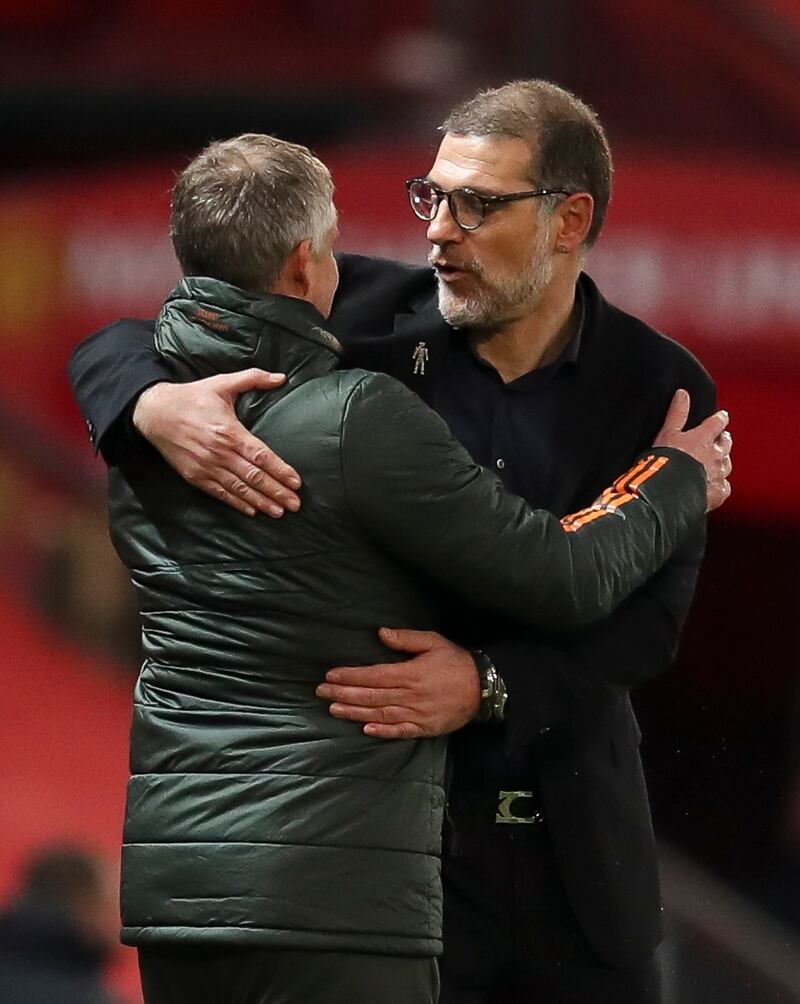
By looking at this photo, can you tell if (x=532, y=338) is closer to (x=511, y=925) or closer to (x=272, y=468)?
(x=272, y=468)

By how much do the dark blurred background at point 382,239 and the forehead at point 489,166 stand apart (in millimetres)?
1217

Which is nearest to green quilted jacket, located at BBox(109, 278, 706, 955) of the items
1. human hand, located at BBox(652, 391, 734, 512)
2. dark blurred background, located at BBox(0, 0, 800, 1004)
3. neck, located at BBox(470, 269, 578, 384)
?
human hand, located at BBox(652, 391, 734, 512)

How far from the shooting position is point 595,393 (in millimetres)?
1890

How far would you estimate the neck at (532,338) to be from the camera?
191 centimetres

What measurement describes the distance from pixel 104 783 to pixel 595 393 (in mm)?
1526

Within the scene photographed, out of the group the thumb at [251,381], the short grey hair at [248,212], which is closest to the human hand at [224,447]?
the thumb at [251,381]

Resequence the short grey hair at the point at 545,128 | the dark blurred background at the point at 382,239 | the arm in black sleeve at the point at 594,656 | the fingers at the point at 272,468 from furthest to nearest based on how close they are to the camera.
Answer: the dark blurred background at the point at 382,239, the short grey hair at the point at 545,128, the arm in black sleeve at the point at 594,656, the fingers at the point at 272,468

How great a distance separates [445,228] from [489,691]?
488mm

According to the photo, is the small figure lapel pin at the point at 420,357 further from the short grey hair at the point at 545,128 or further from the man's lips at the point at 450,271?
the short grey hair at the point at 545,128

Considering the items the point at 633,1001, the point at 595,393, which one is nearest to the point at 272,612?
the point at 595,393

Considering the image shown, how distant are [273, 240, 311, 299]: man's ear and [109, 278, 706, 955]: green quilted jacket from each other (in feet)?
0.12

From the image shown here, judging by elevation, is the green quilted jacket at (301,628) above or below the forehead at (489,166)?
below

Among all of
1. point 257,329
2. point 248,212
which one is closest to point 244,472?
point 257,329

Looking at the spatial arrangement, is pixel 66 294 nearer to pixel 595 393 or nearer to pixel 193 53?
pixel 193 53
